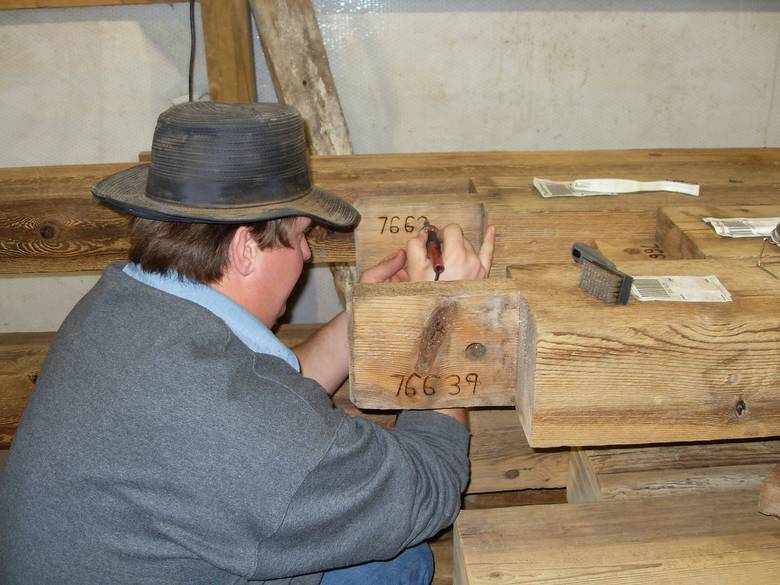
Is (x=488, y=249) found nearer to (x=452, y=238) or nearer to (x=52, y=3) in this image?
(x=452, y=238)

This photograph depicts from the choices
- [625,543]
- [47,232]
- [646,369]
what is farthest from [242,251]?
[625,543]

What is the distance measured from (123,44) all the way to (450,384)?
2.97 metres

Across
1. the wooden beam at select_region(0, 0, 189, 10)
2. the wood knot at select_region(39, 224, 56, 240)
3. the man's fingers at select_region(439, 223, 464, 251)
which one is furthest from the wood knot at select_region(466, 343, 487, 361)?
the wooden beam at select_region(0, 0, 189, 10)

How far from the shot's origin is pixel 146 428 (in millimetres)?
1222

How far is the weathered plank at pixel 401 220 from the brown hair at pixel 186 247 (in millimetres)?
298

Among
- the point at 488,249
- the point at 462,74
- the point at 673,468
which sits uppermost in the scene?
the point at 462,74

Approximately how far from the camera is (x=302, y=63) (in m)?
2.89

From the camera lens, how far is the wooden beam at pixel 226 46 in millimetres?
3096

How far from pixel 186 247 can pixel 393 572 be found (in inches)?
39.2

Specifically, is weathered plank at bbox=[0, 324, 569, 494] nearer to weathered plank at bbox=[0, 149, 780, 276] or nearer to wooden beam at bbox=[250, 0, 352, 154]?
weathered plank at bbox=[0, 149, 780, 276]

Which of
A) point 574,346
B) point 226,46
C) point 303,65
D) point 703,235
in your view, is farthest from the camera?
point 226,46

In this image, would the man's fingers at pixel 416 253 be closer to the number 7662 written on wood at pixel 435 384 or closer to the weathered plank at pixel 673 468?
the number 7662 written on wood at pixel 435 384

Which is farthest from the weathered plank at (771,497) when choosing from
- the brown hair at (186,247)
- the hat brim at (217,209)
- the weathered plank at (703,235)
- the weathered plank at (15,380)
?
the weathered plank at (15,380)

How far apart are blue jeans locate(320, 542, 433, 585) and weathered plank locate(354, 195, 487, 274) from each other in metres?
0.77
